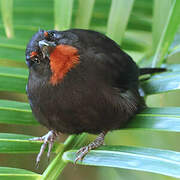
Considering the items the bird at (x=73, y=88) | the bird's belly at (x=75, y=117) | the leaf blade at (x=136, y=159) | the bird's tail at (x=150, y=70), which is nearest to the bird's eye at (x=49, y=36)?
the bird at (x=73, y=88)

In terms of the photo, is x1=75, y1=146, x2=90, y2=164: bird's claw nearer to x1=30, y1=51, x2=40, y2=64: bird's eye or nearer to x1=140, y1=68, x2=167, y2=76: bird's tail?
x1=30, y1=51, x2=40, y2=64: bird's eye

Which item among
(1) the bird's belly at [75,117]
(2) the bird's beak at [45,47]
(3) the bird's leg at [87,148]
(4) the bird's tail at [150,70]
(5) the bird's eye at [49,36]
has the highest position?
(5) the bird's eye at [49,36]

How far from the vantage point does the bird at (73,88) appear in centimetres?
189

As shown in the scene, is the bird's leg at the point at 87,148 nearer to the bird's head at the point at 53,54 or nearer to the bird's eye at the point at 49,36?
the bird's head at the point at 53,54

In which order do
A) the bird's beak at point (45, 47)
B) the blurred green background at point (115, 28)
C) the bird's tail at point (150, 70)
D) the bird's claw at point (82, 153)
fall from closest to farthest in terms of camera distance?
the bird's claw at point (82, 153)
the bird's beak at point (45, 47)
the blurred green background at point (115, 28)
the bird's tail at point (150, 70)

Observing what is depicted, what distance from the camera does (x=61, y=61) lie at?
73.9 inches

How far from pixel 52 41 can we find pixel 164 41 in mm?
573

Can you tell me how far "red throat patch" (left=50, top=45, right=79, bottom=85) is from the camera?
1.86 metres

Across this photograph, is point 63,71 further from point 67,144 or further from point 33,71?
point 67,144

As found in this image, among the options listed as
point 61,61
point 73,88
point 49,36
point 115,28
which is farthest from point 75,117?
point 115,28

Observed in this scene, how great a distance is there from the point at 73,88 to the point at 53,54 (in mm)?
194

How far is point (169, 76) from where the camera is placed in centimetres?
207

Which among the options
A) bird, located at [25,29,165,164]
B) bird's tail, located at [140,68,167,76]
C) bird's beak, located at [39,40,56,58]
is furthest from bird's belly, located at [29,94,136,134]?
bird's tail, located at [140,68,167,76]

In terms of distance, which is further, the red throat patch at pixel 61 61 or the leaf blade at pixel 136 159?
the red throat patch at pixel 61 61
